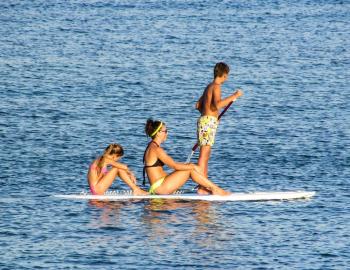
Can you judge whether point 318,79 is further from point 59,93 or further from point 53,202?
point 53,202

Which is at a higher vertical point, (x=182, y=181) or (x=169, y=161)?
(x=169, y=161)

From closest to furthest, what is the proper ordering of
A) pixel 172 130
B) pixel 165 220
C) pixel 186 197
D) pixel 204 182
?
pixel 165 220, pixel 204 182, pixel 186 197, pixel 172 130

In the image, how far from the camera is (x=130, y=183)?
24.6 meters

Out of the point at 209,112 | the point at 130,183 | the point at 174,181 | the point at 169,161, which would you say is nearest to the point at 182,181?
the point at 174,181

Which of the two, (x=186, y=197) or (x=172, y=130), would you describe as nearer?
(x=186, y=197)

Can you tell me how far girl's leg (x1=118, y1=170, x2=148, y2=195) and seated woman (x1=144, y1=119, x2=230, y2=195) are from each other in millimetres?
183

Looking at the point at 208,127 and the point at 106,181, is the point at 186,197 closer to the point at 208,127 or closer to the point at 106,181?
the point at 208,127

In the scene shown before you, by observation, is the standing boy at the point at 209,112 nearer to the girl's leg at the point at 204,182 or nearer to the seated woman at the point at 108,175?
the girl's leg at the point at 204,182

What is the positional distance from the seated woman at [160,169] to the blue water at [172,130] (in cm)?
32

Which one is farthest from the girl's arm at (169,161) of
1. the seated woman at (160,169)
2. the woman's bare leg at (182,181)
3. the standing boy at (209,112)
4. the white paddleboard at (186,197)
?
the white paddleboard at (186,197)

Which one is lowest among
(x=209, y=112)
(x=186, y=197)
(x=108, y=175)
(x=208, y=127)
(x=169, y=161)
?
(x=186, y=197)

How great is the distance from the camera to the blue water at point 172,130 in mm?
21750

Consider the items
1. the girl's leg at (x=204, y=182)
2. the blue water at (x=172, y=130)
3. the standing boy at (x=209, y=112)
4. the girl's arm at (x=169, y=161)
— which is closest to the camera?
the blue water at (x=172, y=130)

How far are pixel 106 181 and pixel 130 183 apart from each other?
0.45 m
